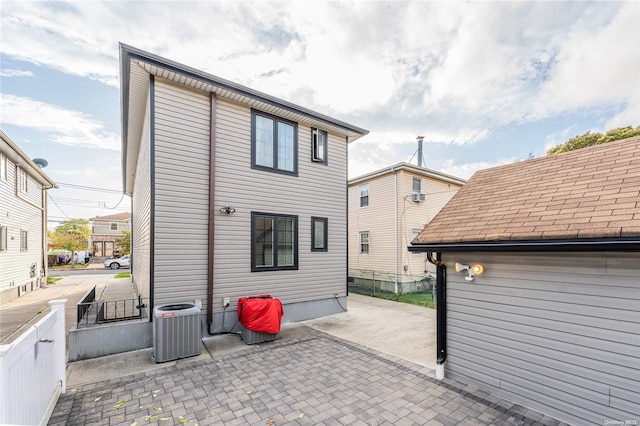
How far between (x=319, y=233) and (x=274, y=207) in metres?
1.70

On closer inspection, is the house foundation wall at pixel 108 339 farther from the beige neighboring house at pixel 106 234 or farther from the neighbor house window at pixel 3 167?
the beige neighboring house at pixel 106 234

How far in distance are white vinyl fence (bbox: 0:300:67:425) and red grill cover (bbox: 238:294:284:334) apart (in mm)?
2794

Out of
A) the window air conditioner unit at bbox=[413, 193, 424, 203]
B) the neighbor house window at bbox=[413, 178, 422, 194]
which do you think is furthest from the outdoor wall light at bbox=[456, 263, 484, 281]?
the neighbor house window at bbox=[413, 178, 422, 194]

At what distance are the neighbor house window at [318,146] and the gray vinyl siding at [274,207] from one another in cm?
15

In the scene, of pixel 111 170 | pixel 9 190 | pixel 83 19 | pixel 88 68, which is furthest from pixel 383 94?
pixel 111 170

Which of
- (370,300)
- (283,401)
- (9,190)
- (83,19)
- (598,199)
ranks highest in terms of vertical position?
(83,19)

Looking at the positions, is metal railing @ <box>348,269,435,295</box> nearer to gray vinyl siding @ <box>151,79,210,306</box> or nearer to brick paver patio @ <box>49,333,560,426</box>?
brick paver patio @ <box>49,333,560,426</box>

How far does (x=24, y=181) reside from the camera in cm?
1203

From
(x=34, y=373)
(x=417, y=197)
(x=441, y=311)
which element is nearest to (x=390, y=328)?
(x=441, y=311)

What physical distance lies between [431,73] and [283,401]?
39.0 feet

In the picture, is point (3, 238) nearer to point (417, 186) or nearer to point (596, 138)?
point (417, 186)

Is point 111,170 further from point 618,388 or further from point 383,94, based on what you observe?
point 618,388

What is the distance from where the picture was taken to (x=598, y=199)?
129 inches

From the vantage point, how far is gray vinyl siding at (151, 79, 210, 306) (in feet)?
18.4
